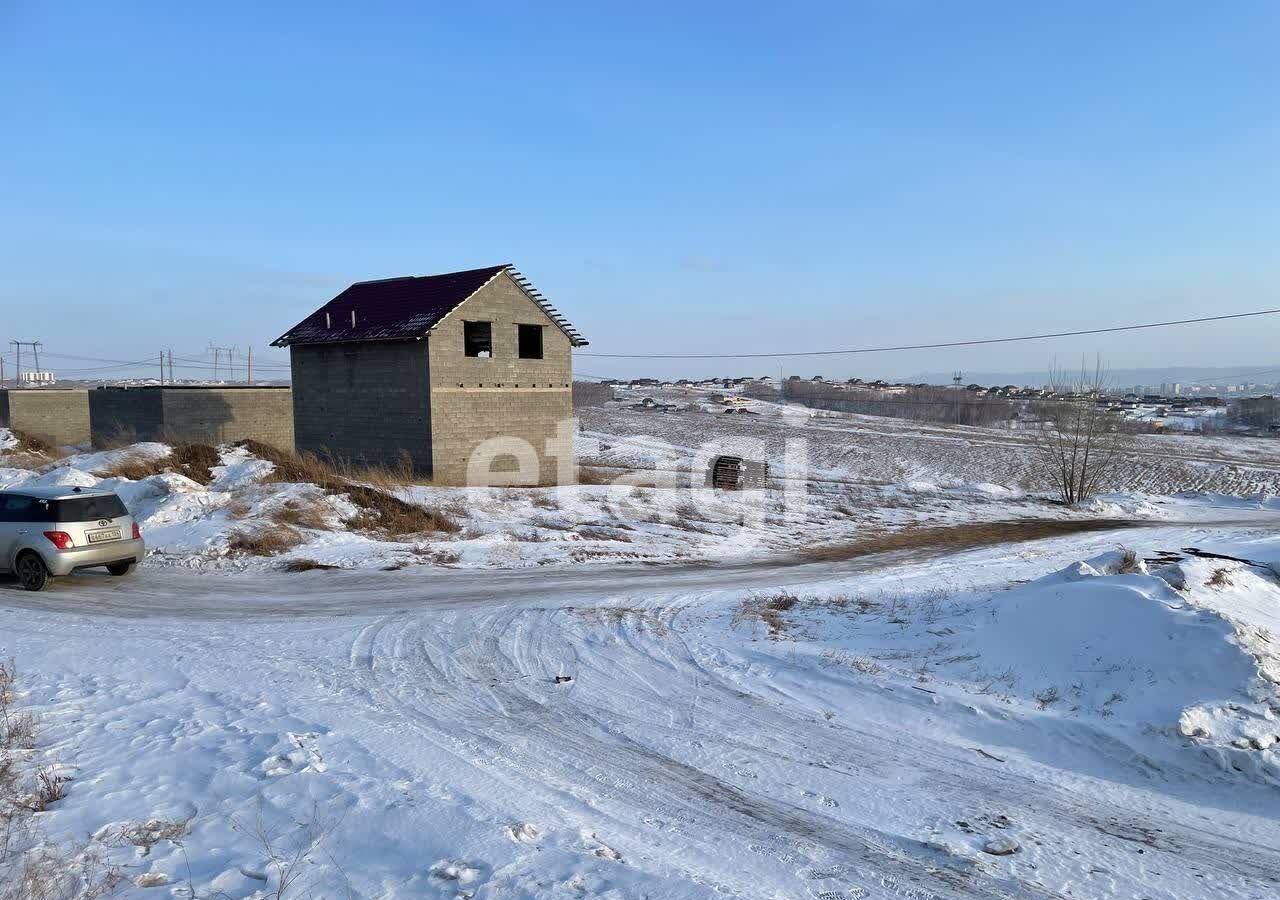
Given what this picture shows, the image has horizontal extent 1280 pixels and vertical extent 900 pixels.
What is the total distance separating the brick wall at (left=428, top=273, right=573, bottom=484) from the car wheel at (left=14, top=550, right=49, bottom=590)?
502 inches

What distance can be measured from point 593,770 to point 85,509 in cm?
1053

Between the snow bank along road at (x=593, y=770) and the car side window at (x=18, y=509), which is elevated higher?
the car side window at (x=18, y=509)

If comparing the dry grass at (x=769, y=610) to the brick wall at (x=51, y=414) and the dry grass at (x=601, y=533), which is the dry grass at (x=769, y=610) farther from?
the brick wall at (x=51, y=414)

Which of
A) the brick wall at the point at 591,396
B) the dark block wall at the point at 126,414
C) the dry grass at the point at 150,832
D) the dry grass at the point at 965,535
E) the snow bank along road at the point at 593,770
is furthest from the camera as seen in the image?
the brick wall at the point at 591,396

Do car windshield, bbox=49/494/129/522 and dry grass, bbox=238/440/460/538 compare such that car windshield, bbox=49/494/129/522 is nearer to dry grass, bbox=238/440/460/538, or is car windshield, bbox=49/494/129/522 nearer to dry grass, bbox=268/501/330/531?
dry grass, bbox=268/501/330/531

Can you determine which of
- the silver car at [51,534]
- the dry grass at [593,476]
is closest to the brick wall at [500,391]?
the dry grass at [593,476]

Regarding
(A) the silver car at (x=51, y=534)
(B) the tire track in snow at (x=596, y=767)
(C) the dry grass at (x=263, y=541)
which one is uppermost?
(A) the silver car at (x=51, y=534)

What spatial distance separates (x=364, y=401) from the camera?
25.9m

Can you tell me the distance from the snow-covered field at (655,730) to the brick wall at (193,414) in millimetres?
21375

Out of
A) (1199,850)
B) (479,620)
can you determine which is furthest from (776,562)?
(1199,850)

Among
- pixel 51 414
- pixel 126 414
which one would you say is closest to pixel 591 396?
pixel 51 414

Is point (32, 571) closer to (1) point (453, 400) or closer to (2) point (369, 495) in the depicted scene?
(2) point (369, 495)

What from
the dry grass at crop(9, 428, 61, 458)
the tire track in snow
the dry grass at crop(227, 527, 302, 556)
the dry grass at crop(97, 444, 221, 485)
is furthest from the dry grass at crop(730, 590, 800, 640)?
the dry grass at crop(9, 428, 61, 458)

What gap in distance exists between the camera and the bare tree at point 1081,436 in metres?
31.5
